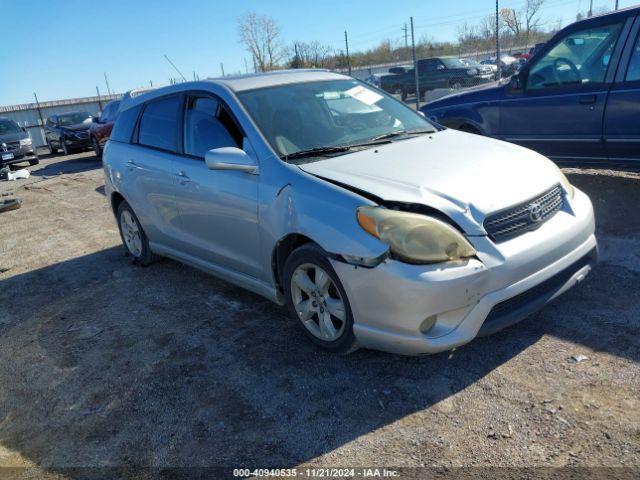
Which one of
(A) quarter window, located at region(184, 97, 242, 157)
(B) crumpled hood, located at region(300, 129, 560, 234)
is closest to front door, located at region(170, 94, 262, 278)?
(A) quarter window, located at region(184, 97, 242, 157)

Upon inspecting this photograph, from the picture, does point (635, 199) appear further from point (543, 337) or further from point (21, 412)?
point (21, 412)

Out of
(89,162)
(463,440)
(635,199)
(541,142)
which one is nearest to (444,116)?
(541,142)

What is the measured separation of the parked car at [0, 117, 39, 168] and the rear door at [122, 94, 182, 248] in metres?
14.2

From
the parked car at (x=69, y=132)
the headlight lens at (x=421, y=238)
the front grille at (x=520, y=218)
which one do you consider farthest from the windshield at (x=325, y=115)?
the parked car at (x=69, y=132)

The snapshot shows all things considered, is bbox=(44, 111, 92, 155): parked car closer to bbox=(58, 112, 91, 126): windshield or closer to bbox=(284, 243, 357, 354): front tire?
bbox=(58, 112, 91, 126): windshield

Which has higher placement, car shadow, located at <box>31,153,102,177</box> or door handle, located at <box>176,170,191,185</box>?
door handle, located at <box>176,170,191,185</box>

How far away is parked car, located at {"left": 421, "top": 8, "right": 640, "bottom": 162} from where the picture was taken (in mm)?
5516

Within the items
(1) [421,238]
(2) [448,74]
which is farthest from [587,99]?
(2) [448,74]

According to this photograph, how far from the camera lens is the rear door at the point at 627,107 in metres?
5.43

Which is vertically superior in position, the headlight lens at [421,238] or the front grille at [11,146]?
the front grille at [11,146]

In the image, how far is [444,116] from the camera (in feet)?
23.3

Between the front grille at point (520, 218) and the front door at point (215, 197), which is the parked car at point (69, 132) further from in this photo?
the front grille at point (520, 218)

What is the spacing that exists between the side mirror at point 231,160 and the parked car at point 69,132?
60.3ft

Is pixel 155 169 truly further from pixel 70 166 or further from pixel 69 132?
pixel 69 132
